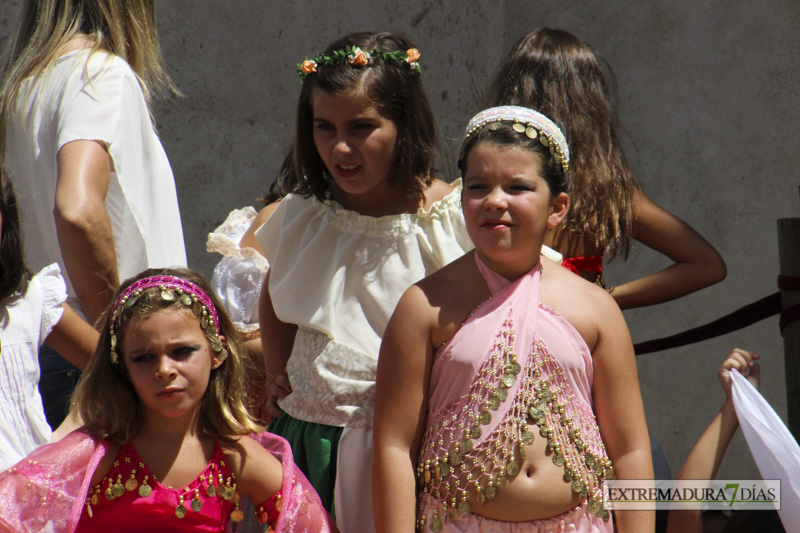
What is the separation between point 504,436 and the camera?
2.19 metres

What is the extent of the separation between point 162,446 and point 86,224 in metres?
0.60

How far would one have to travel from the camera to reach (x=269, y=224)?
2.85 meters

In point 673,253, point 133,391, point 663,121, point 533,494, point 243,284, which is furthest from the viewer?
point 663,121

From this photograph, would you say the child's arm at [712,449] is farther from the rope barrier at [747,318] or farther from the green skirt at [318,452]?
the green skirt at [318,452]

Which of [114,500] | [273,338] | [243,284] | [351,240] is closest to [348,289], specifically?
[351,240]

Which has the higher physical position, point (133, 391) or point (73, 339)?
point (73, 339)

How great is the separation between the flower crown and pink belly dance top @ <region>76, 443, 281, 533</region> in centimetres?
110

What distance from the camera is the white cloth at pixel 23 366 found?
2340mm

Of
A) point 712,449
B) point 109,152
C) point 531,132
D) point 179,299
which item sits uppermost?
point 109,152

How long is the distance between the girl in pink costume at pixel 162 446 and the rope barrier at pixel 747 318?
160cm

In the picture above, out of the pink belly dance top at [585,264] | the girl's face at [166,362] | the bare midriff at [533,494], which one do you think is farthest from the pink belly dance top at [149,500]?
the pink belly dance top at [585,264]

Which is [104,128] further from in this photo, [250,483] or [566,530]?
[566,530]

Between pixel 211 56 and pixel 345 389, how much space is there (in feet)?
7.72

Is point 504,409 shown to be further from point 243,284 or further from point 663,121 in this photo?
point 663,121
